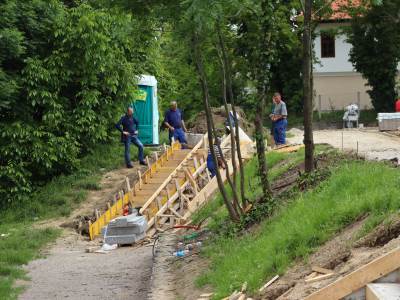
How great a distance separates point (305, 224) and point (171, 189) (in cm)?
1197

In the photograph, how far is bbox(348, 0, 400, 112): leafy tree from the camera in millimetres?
44219

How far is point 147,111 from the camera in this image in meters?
26.8

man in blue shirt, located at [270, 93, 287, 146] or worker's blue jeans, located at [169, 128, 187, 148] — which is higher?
man in blue shirt, located at [270, 93, 287, 146]

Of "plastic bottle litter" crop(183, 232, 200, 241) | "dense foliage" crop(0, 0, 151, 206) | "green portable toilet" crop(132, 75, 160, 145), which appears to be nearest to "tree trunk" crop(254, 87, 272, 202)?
"plastic bottle litter" crop(183, 232, 200, 241)

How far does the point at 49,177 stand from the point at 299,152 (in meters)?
8.17

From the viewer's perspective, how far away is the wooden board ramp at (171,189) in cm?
1923

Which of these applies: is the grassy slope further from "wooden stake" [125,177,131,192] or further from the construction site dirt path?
the construction site dirt path

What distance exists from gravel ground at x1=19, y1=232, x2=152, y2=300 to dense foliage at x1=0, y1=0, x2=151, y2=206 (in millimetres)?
4405

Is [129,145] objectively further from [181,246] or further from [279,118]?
[181,246]

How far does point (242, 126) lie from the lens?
2581cm

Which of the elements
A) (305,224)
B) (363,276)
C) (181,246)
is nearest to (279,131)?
(181,246)

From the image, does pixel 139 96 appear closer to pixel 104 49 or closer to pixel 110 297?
pixel 104 49

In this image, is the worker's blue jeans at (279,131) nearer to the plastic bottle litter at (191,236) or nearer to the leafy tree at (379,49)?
the plastic bottle litter at (191,236)

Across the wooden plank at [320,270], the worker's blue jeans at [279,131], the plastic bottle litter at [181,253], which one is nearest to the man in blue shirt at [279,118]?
the worker's blue jeans at [279,131]
